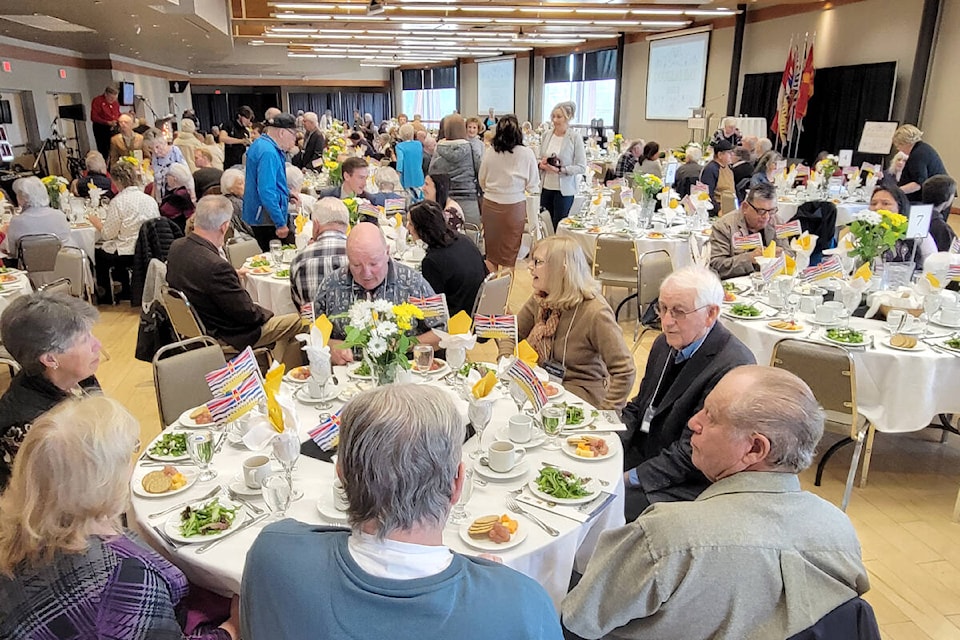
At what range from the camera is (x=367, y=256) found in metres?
3.28

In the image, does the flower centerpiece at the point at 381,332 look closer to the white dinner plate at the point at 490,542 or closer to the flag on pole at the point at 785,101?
the white dinner plate at the point at 490,542

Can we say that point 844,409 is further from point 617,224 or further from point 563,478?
point 617,224

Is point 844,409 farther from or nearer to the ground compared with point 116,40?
nearer to the ground

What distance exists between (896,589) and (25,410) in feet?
11.2

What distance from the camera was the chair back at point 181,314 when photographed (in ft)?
12.6

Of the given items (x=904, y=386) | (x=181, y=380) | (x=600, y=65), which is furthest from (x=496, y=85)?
(x=181, y=380)

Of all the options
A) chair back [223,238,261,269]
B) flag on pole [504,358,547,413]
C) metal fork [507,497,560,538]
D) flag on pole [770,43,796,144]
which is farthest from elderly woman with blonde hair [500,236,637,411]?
flag on pole [770,43,796,144]

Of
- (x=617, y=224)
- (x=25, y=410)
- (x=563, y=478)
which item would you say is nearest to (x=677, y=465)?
(x=563, y=478)

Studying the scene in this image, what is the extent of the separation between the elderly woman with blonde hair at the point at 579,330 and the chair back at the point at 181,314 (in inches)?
77.5

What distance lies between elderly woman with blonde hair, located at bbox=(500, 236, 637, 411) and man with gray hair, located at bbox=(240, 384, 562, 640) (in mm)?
1825

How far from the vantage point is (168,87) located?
77.6 ft

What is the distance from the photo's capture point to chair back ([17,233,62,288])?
5816 mm

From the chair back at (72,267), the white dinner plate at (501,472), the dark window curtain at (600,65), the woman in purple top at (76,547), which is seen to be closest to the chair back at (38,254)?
the chair back at (72,267)

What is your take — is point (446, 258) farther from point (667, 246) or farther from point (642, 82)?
point (642, 82)
